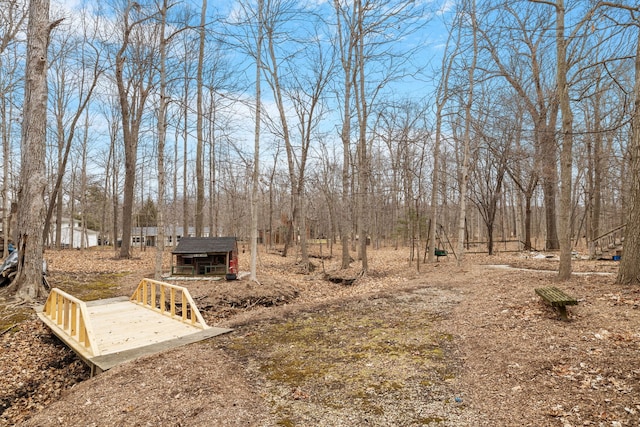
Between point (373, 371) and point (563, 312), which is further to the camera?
point (563, 312)

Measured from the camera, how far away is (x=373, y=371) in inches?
172

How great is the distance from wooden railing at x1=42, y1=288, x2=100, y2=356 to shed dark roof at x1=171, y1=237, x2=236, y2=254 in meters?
4.16

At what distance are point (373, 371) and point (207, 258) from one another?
8.70m

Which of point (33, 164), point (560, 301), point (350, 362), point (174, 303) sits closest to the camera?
point (350, 362)

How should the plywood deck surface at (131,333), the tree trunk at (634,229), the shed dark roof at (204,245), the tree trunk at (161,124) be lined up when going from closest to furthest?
the plywood deck surface at (131,333)
the tree trunk at (634,229)
the tree trunk at (161,124)
the shed dark roof at (204,245)

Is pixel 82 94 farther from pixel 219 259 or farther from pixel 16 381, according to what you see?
pixel 16 381

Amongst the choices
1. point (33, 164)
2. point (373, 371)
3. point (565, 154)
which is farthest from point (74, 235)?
point (565, 154)

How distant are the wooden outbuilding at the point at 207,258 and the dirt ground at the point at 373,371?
4.30m

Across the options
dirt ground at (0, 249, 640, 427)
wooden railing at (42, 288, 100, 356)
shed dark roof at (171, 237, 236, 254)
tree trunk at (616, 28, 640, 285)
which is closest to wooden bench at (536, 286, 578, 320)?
dirt ground at (0, 249, 640, 427)

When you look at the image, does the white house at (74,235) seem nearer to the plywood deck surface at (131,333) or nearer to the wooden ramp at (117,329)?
the wooden ramp at (117,329)

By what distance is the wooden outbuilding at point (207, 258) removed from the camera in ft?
37.7

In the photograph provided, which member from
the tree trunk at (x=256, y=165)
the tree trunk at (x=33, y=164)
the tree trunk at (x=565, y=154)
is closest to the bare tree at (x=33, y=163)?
the tree trunk at (x=33, y=164)

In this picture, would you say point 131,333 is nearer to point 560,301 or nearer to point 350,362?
point 350,362

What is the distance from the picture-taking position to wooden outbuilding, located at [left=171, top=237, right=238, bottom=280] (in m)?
11.5
